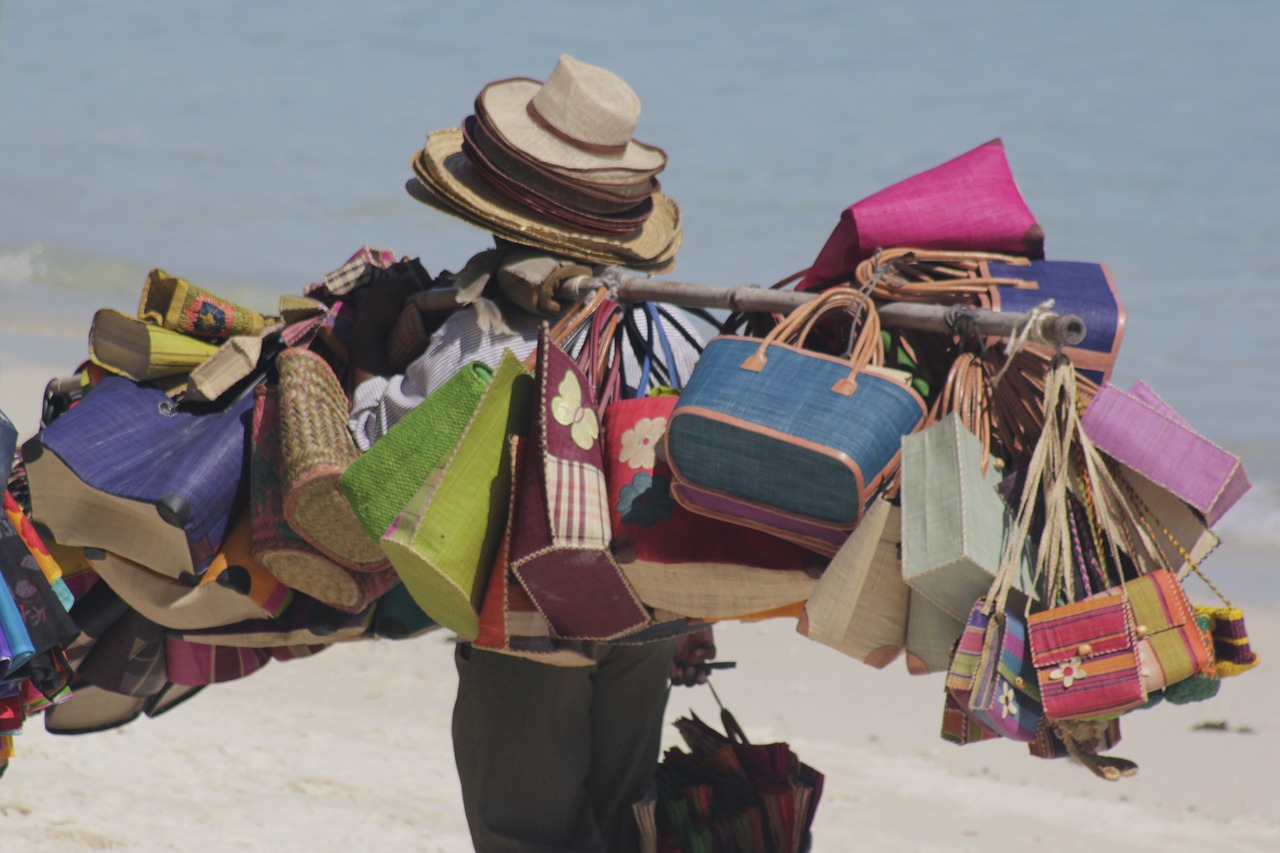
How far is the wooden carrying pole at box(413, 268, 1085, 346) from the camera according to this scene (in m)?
2.07

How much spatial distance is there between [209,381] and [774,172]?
1328 cm

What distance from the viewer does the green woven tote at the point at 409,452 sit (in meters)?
2.38

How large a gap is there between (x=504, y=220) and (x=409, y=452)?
1.44 ft

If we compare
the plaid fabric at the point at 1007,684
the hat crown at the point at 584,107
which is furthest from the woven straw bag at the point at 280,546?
the plaid fabric at the point at 1007,684

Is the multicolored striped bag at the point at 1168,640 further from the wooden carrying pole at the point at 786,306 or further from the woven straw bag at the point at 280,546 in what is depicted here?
the woven straw bag at the point at 280,546

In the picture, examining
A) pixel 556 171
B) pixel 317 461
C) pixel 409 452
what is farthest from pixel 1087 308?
pixel 317 461

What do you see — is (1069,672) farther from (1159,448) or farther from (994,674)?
(1159,448)

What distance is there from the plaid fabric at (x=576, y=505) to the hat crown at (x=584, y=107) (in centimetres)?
64

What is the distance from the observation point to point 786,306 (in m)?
2.33

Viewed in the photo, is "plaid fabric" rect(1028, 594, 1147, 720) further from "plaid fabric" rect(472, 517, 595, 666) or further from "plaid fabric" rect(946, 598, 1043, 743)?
"plaid fabric" rect(472, 517, 595, 666)

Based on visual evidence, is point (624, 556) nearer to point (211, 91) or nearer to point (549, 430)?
point (549, 430)

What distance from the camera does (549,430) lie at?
7.38 feet

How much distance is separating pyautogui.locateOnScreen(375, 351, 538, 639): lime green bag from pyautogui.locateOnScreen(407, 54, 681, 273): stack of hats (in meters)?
0.36

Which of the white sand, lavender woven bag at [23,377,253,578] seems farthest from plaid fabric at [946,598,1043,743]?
the white sand
